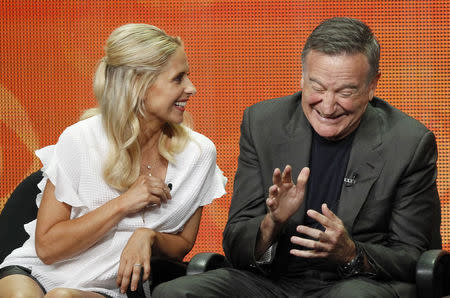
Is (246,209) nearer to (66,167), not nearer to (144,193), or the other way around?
(144,193)

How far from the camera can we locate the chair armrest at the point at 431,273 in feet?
8.19

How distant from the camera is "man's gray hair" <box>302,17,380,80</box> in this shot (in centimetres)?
266

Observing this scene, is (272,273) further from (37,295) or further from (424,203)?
(37,295)

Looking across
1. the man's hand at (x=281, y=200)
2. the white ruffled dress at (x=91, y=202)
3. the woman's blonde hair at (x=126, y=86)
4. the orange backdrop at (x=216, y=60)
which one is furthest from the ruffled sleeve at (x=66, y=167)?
the orange backdrop at (x=216, y=60)

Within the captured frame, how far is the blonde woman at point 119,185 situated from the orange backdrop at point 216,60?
129 centimetres

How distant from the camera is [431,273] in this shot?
8.18ft

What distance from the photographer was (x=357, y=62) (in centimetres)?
267

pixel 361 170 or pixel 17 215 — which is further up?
pixel 361 170

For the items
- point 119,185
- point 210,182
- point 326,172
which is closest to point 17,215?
point 119,185

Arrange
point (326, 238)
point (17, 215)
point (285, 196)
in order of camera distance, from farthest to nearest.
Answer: point (17, 215)
point (285, 196)
point (326, 238)

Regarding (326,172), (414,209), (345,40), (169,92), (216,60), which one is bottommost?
(414,209)

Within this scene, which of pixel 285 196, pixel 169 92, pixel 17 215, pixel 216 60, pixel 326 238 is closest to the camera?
pixel 326 238

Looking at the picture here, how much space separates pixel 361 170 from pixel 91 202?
40.8 inches

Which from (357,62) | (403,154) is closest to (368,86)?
(357,62)
